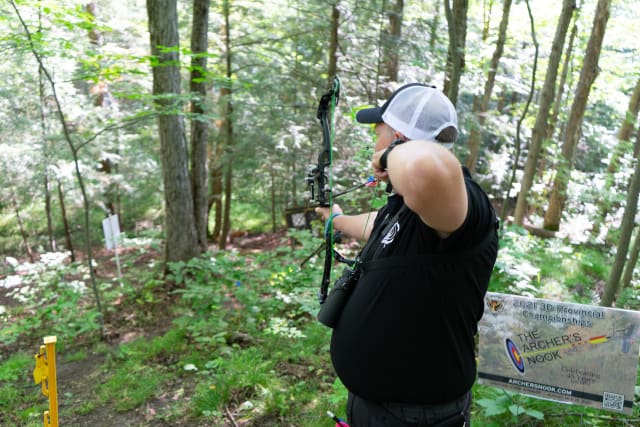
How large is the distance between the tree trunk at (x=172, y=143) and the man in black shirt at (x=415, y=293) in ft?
15.8

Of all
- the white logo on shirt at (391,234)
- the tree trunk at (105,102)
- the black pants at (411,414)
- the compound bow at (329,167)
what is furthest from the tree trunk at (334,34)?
the tree trunk at (105,102)

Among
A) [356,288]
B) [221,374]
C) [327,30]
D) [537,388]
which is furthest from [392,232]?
[327,30]

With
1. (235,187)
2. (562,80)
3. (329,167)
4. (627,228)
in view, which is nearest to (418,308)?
(329,167)

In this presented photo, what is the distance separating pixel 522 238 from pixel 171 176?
4995 mm

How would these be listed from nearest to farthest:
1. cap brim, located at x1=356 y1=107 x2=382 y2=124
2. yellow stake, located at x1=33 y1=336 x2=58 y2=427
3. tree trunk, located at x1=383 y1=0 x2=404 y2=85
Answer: cap brim, located at x1=356 y1=107 x2=382 y2=124
yellow stake, located at x1=33 y1=336 x2=58 y2=427
tree trunk, located at x1=383 y1=0 x2=404 y2=85

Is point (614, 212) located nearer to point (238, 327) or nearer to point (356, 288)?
point (238, 327)

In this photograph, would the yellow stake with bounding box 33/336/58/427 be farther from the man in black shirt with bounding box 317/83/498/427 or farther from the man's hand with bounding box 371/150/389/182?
the man's hand with bounding box 371/150/389/182

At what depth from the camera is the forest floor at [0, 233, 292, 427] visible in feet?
12.5

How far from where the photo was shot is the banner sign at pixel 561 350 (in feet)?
7.18

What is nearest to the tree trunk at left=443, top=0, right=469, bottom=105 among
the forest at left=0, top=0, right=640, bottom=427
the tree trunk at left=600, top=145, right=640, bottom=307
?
the forest at left=0, top=0, right=640, bottom=427

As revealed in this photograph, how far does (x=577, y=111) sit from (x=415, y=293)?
11199 millimetres

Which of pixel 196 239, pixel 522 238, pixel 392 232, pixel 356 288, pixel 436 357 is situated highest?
pixel 392 232

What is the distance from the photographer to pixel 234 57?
37.8ft

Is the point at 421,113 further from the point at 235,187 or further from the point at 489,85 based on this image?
the point at 235,187
